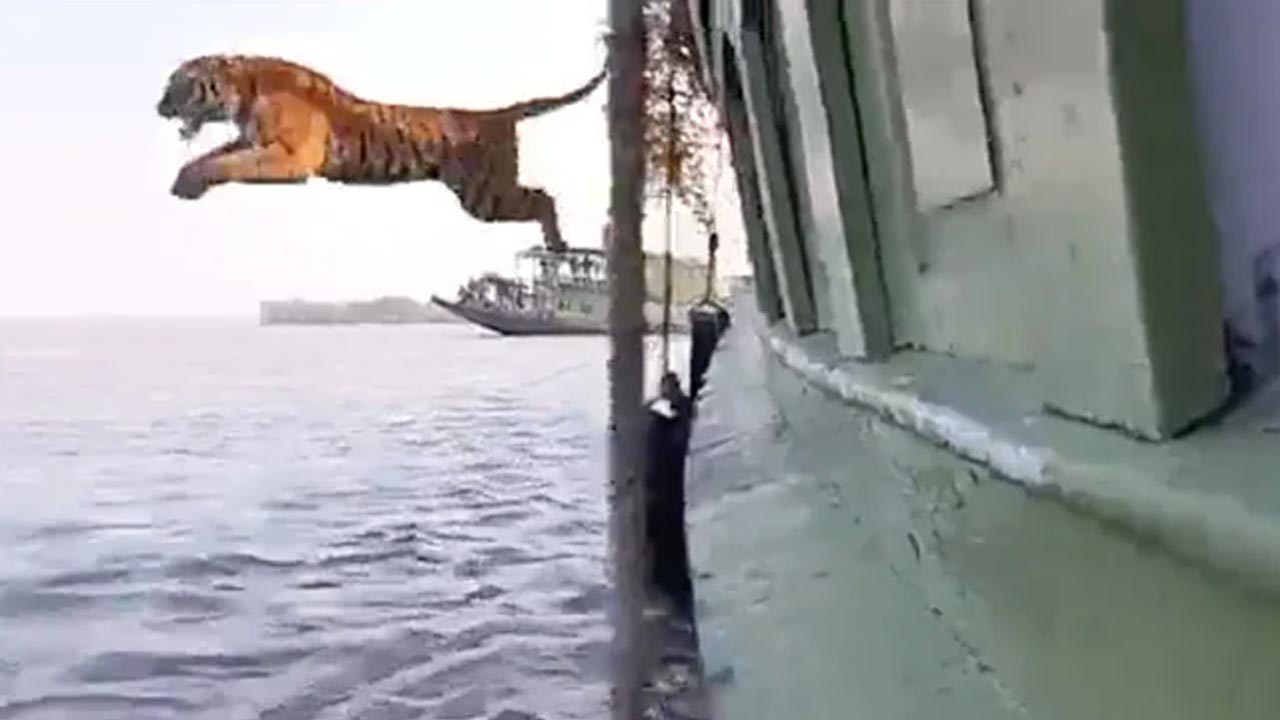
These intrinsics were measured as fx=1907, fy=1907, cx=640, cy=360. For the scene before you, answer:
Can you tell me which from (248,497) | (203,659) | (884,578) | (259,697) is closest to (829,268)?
(884,578)

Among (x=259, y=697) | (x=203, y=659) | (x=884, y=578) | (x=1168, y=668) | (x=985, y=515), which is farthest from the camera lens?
(x=203, y=659)

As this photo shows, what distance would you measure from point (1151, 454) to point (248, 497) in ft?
36.3

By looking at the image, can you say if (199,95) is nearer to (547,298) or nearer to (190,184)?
(190,184)

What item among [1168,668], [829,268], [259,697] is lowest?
[259,697]

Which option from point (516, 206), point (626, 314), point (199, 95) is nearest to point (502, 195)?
point (516, 206)

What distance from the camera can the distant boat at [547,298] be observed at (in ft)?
56.4

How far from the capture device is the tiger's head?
45.4ft

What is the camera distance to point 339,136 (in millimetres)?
15023

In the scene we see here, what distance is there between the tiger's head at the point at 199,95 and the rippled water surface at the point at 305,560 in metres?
2.52

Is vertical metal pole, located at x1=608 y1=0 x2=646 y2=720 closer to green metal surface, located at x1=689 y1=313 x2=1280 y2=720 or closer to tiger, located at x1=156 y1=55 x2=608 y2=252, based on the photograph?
green metal surface, located at x1=689 y1=313 x2=1280 y2=720

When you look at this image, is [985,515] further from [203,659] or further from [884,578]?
[203,659]

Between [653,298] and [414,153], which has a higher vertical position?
[414,153]

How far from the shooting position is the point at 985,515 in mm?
1161

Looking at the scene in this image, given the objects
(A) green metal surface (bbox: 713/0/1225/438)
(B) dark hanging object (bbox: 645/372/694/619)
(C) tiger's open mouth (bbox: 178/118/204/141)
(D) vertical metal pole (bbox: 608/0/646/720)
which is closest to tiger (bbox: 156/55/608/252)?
(C) tiger's open mouth (bbox: 178/118/204/141)
